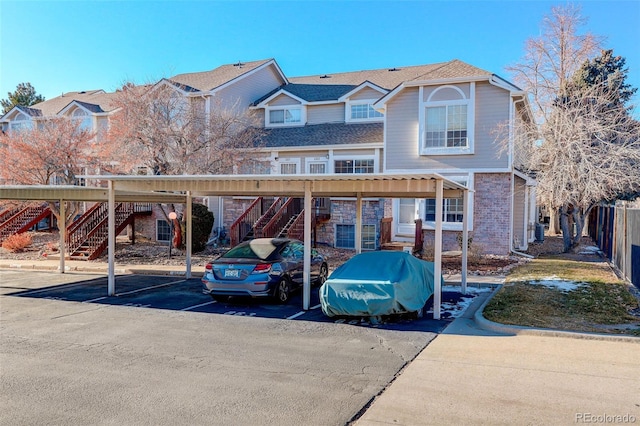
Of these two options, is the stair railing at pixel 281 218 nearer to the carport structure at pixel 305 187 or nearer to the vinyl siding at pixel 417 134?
the vinyl siding at pixel 417 134

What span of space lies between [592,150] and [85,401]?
17524 mm

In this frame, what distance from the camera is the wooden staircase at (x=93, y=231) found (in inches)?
759

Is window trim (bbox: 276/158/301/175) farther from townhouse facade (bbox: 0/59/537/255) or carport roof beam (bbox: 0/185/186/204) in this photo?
carport roof beam (bbox: 0/185/186/204)

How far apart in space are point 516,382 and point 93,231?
18.3m

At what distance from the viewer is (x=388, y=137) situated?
19.9 metres

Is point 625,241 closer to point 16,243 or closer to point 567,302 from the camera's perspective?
point 567,302

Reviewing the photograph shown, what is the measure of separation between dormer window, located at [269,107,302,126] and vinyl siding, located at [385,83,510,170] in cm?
658

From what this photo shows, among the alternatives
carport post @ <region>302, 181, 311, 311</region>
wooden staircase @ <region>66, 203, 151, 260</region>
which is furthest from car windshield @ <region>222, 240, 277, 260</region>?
wooden staircase @ <region>66, 203, 151, 260</region>

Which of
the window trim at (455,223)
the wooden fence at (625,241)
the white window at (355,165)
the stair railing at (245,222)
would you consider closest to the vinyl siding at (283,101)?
the white window at (355,165)

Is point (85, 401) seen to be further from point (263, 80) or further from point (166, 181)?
point (263, 80)

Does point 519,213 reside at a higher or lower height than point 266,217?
higher

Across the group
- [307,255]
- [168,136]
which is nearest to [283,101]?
[168,136]

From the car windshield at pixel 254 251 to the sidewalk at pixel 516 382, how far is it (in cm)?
437

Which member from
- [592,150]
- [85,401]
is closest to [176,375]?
[85,401]
